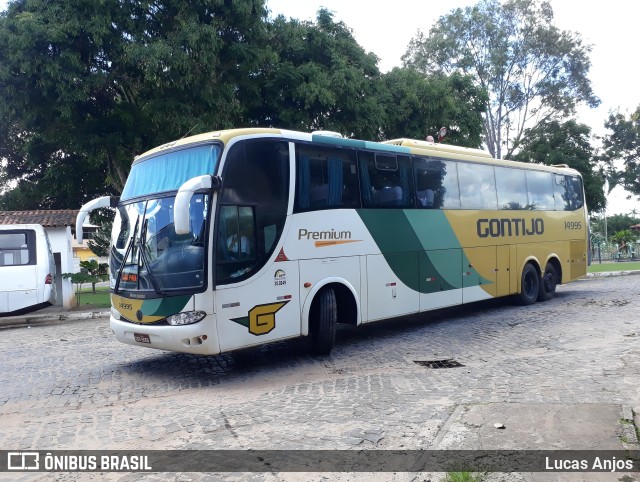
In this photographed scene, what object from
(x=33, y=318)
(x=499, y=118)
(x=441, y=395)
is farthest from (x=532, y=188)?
(x=499, y=118)

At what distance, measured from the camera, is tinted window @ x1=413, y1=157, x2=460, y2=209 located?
10672 millimetres

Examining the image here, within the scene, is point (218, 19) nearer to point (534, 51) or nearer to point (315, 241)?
point (315, 241)

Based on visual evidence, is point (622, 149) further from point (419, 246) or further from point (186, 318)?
point (186, 318)

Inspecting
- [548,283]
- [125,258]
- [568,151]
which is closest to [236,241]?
[125,258]

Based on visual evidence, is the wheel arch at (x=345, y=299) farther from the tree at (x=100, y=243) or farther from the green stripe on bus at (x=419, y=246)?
the tree at (x=100, y=243)

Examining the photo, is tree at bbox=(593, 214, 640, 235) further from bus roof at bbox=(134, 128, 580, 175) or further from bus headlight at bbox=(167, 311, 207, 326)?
Result: bus headlight at bbox=(167, 311, 207, 326)

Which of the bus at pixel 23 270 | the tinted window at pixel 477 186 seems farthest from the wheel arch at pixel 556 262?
the bus at pixel 23 270

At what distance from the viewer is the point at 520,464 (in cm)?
423

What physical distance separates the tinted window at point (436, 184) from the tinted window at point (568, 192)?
496cm

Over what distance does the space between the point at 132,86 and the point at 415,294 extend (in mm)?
10876

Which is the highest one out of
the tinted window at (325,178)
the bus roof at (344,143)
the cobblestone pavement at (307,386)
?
the bus roof at (344,143)

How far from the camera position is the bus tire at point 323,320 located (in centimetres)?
838

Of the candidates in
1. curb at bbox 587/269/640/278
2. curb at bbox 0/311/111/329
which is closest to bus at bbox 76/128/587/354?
curb at bbox 0/311/111/329

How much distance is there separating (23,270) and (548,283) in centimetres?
1348
